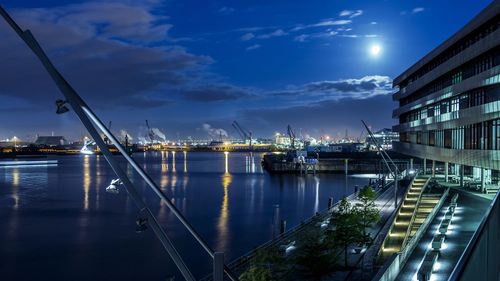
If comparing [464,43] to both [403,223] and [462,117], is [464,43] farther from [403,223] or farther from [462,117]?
[403,223]

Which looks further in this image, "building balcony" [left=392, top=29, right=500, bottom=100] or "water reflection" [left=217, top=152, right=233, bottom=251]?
"water reflection" [left=217, top=152, right=233, bottom=251]

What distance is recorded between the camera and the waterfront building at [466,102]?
29031mm

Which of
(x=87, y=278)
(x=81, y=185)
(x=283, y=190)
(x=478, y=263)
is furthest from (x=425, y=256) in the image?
(x=81, y=185)

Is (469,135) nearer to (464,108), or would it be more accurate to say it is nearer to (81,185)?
(464,108)

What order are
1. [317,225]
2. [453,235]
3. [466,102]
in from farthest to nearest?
[466,102]
[317,225]
[453,235]

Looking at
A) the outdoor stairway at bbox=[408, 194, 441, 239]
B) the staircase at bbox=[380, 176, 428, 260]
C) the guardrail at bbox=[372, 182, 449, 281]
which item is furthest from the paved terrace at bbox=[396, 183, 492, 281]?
the staircase at bbox=[380, 176, 428, 260]

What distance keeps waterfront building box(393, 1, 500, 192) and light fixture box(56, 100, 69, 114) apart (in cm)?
2608

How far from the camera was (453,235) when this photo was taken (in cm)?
2186

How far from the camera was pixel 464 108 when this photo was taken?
34.8 metres

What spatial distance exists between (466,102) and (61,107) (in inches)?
1305

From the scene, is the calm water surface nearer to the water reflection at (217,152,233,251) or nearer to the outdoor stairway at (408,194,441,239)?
the water reflection at (217,152,233,251)

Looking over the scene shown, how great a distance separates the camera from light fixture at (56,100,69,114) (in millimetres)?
6266

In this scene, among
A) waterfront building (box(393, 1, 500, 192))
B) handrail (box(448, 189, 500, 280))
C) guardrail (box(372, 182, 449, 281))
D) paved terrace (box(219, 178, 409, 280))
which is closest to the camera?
handrail (box(448, 189, 500, 280))

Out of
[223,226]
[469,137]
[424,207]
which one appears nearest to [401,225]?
[424,207]
